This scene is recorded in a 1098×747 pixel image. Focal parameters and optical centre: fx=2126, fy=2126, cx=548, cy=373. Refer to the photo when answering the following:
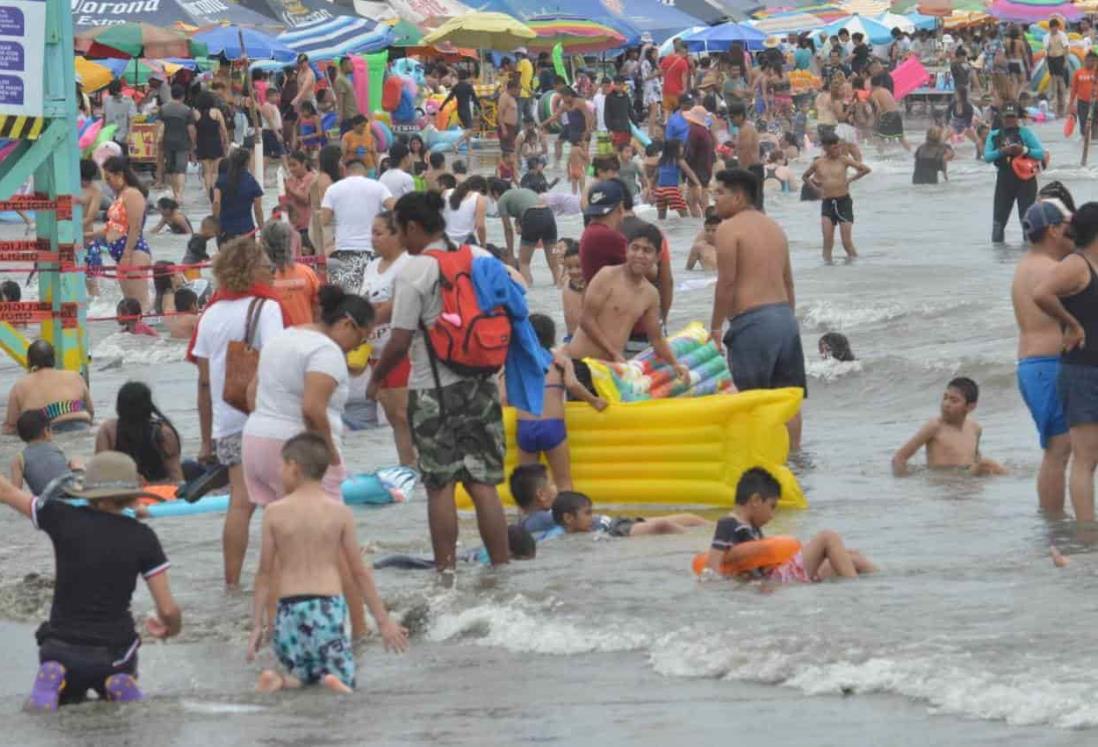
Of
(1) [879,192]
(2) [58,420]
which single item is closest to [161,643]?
(2) [58,420]

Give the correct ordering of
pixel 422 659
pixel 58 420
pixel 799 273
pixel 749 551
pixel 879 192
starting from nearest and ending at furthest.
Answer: pixel 422 659 → pixel 749 551 → pixel 58 420 → pixel 799 273 → pixel 879 192

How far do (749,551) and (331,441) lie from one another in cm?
174

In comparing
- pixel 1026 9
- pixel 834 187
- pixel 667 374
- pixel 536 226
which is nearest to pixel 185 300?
pixel 536 226

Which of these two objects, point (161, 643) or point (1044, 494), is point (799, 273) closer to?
point (1044, 494)

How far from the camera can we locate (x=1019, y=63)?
138 ft

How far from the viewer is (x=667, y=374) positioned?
10.8 metres

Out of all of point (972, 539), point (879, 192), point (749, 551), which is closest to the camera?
point (749, 551)

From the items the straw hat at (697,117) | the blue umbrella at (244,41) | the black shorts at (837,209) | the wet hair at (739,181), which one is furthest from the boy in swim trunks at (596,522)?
the blue umbrella at (244,41)

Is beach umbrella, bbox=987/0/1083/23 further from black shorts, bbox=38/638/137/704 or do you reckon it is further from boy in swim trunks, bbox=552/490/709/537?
black shorts, bbox=38/638/137/704

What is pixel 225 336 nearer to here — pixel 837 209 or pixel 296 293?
pixel 296 293

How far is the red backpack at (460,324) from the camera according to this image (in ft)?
27.0

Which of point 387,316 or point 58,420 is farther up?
point 387,316

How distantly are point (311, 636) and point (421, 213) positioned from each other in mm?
2133

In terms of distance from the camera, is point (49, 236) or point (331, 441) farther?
point (49, 236)
